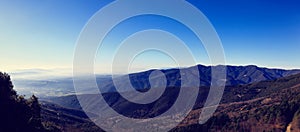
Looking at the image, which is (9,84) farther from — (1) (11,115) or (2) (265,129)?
(2) (265,129)

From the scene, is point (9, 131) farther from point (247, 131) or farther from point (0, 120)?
point (247, 131)

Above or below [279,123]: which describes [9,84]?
above

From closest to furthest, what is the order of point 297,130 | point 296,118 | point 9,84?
point 9,84 < point 297,130 < point 296,118

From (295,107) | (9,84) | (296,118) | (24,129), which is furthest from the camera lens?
(295,107)

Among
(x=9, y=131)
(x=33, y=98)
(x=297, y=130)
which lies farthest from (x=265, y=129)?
(x=9, y=131)

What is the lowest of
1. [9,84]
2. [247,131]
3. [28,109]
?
[247,131]

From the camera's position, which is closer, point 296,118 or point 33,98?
point 33,98

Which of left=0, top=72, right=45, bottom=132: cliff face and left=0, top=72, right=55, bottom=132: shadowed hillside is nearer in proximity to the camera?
left=0, top=72, right=55, bottom=132: shadowed hillside

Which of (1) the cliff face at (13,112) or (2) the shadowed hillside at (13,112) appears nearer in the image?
(2) the shadowed hillside at (13,112)
